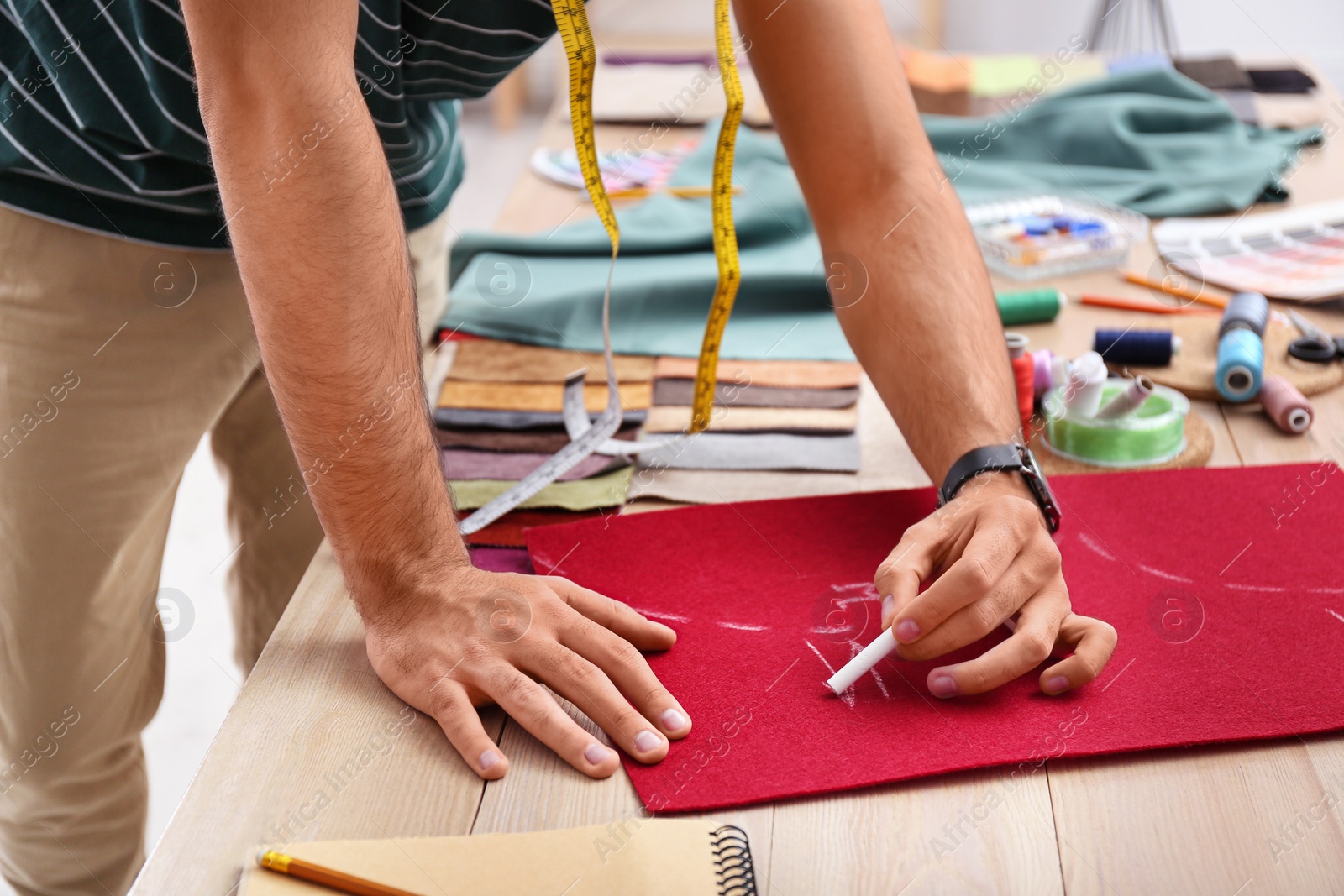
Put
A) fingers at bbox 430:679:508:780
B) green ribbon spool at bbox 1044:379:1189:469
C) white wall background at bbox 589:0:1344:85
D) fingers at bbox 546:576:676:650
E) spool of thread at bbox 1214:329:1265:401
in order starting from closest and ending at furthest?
fingers at bbox 430:679:508:780 < fingers at bbox 546:576:676:650 < green ribbon spool at bbox 1044:379:1189:469 < spool of thread at bbox 1214:329:1265:401 < white wall background at bbox 589:0:1344:85

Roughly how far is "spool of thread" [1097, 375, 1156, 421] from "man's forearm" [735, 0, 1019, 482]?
19cm

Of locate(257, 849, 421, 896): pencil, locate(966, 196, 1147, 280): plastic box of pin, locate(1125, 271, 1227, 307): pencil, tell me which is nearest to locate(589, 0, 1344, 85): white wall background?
locate(966, 196, 1147, 280): plastic box of pin

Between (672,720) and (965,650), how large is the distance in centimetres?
27

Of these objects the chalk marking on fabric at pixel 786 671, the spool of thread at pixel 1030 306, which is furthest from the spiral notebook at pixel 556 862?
the spool of thread at pixel 1030 306

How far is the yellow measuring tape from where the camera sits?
3.94 feet

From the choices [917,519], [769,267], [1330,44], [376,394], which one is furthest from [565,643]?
[1330,44]

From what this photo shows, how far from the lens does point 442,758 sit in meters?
0.89

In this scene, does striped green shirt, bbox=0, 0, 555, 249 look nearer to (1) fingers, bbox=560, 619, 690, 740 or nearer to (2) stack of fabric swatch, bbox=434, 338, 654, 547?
(2) stack of fabric swatch, bbox=434, 338, 654, 547

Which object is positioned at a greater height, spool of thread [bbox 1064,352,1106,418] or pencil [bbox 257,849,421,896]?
pencil [bbox 257,849,421,896]

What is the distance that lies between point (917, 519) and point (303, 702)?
2.07ft

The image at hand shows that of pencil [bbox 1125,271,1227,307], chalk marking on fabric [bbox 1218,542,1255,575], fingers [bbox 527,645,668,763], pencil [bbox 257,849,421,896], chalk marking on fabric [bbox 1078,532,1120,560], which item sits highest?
pencil [bbox 257,849,421,896]

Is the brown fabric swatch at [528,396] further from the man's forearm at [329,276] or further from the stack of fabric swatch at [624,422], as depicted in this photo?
the man's forearm at [329,276]

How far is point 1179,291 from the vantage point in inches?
67.0

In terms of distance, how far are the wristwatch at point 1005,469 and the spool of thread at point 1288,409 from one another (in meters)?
0.44
